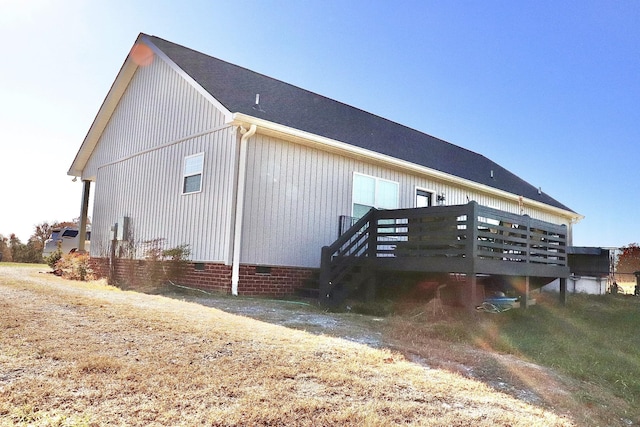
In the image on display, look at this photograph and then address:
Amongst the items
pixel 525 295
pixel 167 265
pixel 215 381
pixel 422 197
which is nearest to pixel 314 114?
pixel 422 197

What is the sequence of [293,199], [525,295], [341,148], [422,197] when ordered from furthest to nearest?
[422,197]
[341,148]
[293,199]
[525,295]

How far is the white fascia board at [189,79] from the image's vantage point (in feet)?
30.8

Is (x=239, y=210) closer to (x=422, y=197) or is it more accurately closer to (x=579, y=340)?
(x=422, y=197)

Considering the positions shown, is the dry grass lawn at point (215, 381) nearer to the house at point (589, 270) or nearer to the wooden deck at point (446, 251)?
the wooden deck at point (446, 251)

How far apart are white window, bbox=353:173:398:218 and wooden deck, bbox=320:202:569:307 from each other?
70.4 inches

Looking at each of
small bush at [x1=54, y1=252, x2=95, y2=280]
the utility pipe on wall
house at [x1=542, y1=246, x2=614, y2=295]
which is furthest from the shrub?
house at [x1=542, y1=246, x2=614, y2=295]

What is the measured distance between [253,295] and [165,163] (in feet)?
15.2

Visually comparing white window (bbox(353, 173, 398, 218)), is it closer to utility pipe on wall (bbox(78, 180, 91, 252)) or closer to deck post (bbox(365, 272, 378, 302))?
deck post (bbox(365, 272, 378, 302))

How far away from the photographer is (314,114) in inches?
466

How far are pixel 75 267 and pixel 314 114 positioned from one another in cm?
835

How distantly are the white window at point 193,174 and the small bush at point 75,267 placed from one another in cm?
467

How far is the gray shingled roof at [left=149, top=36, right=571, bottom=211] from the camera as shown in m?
10.3

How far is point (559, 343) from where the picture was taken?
21.7 feet

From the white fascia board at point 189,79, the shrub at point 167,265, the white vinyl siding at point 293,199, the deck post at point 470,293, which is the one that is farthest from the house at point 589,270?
the white fascia board at point 189,79
